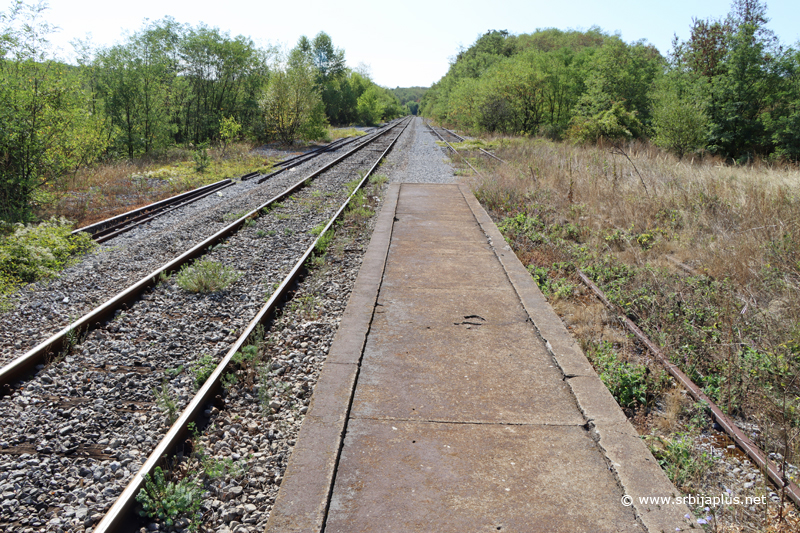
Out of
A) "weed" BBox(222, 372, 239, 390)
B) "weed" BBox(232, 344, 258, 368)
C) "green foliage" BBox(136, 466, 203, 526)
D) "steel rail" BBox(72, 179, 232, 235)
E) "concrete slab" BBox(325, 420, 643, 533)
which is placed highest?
"steel rail" BBox(72, 179, 232, 235)

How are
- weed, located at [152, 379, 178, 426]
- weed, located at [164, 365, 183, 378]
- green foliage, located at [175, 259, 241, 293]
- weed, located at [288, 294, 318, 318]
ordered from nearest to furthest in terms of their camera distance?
weed, located at [152, 379, 178, 426]
weed, located at [164, 365, 183, 378]
weed, located at [288, 294, 318, 318]
green foliage, located at [175, 259, 241, 293]

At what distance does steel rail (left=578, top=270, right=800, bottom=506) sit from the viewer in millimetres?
2902

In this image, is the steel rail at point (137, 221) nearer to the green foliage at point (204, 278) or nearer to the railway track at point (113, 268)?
the railway track at point (113, 268)

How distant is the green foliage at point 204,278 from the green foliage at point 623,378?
451 cm

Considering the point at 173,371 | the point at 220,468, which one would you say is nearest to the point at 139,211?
the point at 173,371

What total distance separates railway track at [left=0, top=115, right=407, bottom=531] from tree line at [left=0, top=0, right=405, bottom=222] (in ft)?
19.2

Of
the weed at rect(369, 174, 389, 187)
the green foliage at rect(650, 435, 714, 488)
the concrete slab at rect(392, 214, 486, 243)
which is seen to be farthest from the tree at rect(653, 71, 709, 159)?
the green foliage at rect(650, 435, 714, 488)

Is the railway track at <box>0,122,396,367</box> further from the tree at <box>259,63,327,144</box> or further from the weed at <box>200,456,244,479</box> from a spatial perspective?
the tree at <box>259,63,327,144</box>

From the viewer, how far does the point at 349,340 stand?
4.80 meters

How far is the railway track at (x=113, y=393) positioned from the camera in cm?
287

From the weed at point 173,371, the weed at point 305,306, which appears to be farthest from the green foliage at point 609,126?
the weed at point 173,371

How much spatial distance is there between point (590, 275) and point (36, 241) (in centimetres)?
808

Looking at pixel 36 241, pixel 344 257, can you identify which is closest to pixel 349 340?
pixel 344 257

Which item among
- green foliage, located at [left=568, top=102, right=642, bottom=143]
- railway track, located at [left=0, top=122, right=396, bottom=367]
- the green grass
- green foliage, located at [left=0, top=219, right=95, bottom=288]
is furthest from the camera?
green foliage, located at [left=568, top=102, right=642, bottom=143]
